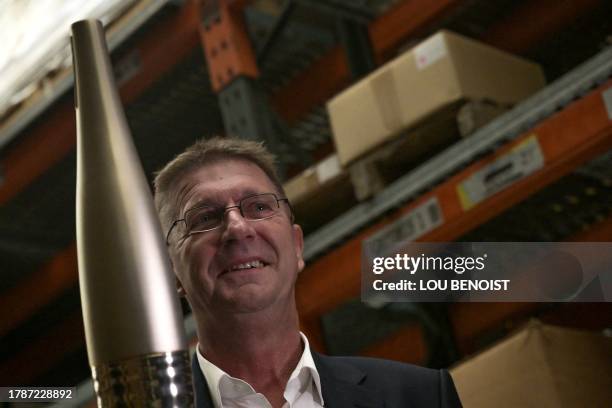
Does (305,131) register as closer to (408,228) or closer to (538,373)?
(408,228)

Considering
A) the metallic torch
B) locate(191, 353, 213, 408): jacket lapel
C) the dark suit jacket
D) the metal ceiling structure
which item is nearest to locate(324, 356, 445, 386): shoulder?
the dark suit jacket

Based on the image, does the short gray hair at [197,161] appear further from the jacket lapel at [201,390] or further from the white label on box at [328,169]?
the white label on box at [328,169]

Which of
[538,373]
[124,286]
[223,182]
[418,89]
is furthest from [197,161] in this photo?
[418,89]

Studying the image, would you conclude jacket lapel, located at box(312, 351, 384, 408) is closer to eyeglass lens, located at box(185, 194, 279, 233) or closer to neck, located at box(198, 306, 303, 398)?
neck, located at box(198, 306, 303, 398)

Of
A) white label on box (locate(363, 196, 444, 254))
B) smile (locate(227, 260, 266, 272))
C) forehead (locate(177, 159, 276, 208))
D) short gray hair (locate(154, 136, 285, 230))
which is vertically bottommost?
smile (locate(227, 260, 266, 272))

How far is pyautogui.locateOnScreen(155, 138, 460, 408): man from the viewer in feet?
2.19

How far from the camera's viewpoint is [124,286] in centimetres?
34

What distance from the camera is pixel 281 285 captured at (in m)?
0.72

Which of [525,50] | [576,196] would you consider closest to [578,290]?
[576,196]

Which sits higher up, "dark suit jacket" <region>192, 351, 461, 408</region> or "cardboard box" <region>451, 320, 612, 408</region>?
"cardboard box" <region>451, 320, 612, 408</region>

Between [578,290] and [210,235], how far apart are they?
1.74m

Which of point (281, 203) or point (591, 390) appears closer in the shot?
point (281, 203)

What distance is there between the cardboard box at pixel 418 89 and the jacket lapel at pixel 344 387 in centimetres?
161

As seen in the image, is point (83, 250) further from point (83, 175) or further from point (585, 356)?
point (585, 356)
